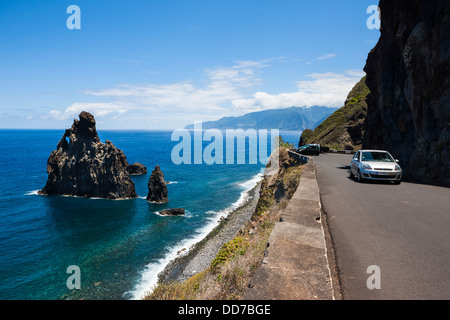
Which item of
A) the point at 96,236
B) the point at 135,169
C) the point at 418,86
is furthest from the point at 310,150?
the point at 135,169

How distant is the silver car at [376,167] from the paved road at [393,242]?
3301 millimetres

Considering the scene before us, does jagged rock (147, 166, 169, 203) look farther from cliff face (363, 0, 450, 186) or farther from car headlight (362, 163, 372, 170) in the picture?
car headlight (362, 163, 372, 170)

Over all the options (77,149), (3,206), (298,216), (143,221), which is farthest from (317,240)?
(77,149)

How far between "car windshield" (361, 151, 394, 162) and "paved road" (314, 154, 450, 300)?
4.78 metres

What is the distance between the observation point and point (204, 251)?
3469 cm

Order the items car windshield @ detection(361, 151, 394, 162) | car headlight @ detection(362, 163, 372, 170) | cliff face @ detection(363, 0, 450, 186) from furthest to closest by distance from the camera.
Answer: cliff face @ detection(363, 0, 450, 186)
car windshield @ detection(361, 151, 394, 162)
car headlight @ detection(362, 163, 372, 170)

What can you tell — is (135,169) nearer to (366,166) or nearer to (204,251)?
(204,251)

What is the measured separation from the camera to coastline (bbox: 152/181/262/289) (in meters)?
29.2

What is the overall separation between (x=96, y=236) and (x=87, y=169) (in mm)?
31299

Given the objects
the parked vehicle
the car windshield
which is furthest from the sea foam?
the parked vehicle

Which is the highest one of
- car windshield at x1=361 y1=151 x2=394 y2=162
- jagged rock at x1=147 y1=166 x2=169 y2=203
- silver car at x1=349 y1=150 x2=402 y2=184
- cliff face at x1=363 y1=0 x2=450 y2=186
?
cliff face at x1=363 y1=0 x2=450 y2=186

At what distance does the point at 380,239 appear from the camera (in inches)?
254

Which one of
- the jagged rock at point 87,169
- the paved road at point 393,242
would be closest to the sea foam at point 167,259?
the paved road at point 393,242

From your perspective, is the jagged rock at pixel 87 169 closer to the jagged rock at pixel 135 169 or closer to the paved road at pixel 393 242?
the jagged rock at pixel 135 169
